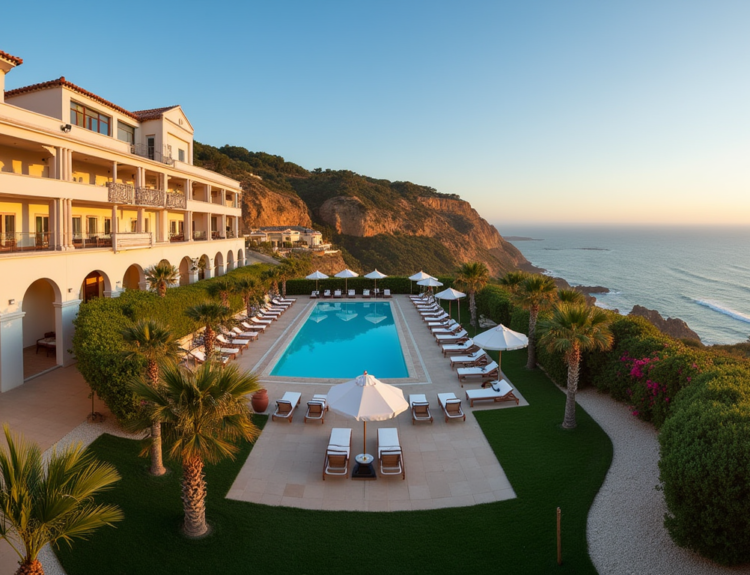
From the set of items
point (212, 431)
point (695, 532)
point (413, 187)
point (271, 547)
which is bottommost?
point (271, 547)

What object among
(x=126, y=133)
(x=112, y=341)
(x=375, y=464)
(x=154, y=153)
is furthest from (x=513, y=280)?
(x=126, y=133)

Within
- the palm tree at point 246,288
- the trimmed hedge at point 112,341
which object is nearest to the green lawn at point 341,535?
Answer: the trimmed hedge at point 112,341

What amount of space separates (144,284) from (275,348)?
9097mm

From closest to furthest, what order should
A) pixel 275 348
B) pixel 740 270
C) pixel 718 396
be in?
pixel 718 396
pixel 275 348
pixel 740 270

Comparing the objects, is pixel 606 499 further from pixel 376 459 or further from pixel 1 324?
pixel 1 324

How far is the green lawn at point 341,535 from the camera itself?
23.3ft

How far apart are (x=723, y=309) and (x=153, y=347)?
233 ft

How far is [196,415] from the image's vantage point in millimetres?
7121

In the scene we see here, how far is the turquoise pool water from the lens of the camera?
18156mm

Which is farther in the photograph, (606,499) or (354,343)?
(354,343)

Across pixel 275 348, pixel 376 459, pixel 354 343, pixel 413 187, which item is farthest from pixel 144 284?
pixel 413 187

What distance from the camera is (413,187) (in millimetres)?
130000

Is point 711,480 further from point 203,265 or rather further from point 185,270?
point 185,270

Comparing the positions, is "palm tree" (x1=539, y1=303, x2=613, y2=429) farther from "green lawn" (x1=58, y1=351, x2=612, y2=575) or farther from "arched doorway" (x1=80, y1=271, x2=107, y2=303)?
"arched doorway" (x1=80, y1=271, x2=107, y2=303)
